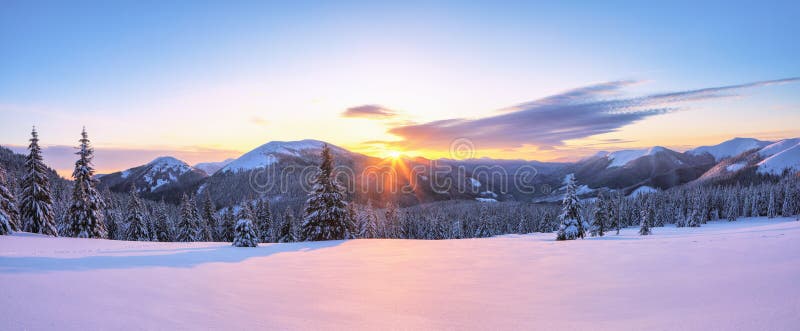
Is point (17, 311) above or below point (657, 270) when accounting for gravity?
above

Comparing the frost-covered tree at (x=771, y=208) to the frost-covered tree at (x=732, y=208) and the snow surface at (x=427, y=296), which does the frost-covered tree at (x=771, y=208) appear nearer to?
the frost-covered tree at (x=732, y=208)

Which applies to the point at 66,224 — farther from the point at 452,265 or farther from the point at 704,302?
the point at 704,302

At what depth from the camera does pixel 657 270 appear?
30.1 feet

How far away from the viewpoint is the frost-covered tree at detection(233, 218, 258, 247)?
24172mm

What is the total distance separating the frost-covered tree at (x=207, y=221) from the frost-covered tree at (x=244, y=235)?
29865 mm

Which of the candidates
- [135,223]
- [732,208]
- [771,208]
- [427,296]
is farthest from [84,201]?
[771,208]

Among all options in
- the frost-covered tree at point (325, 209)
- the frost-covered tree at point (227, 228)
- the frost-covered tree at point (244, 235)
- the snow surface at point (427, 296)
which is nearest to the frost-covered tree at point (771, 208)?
the snow surface at point (427, 296)

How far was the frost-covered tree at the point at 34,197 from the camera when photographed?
3047cm

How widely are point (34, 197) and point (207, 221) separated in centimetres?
2505

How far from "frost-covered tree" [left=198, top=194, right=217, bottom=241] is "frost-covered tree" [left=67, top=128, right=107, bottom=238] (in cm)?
1820

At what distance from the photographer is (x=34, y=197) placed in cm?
3095

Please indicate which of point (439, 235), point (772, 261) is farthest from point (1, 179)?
point (439, 235)

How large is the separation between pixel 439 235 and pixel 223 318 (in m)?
74.8

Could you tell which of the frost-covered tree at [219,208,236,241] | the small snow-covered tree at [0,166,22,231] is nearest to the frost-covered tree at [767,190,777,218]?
the frost-covered tree at [219,208,236,241]
